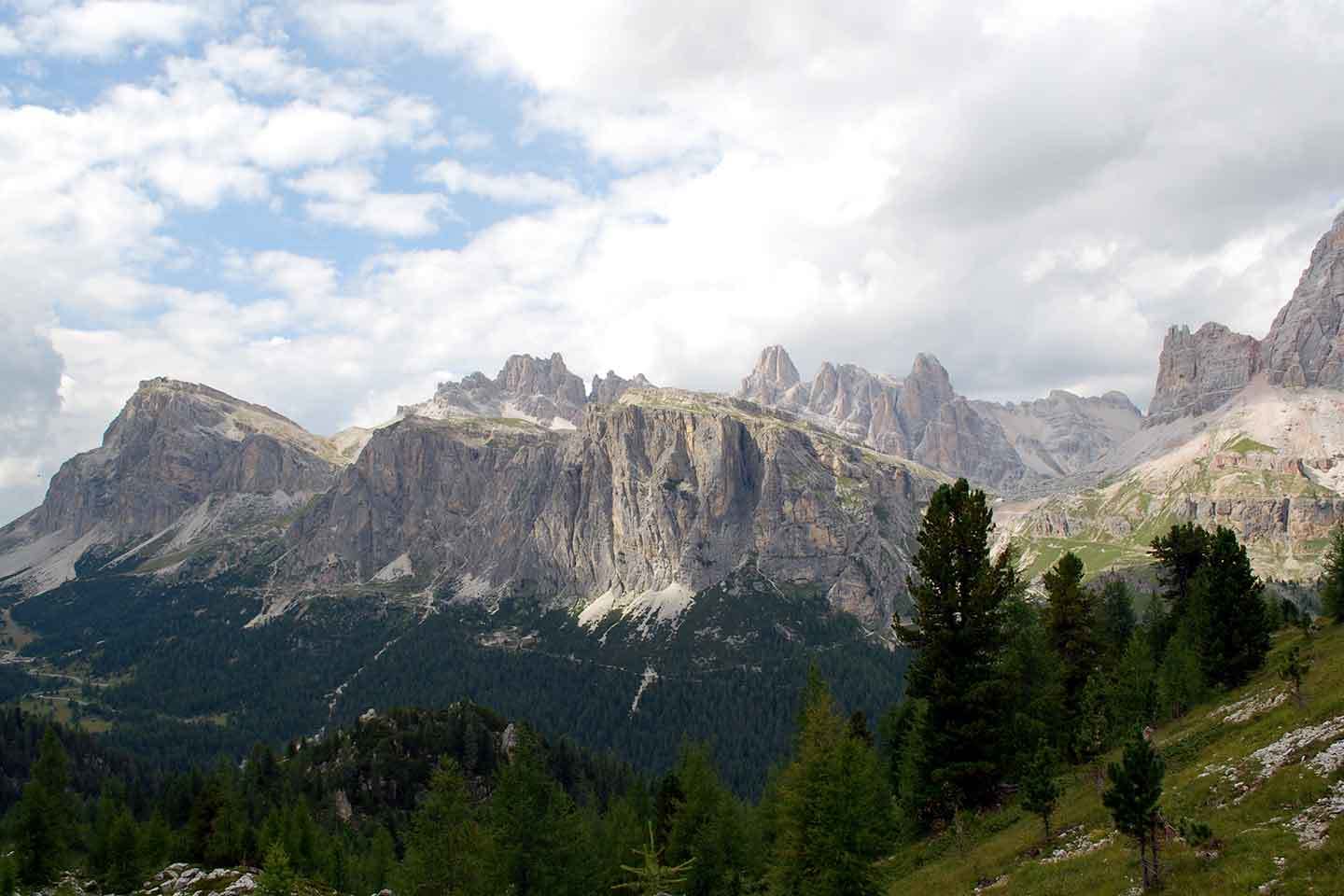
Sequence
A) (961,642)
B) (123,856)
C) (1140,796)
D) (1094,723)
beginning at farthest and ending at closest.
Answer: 1. (123,856)
2. (1094,723)
3. (961,642)
4. (1140,796)

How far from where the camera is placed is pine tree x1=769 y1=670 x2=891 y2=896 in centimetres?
3381

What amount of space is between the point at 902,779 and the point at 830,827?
3698 cm

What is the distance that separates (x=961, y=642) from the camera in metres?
46.1

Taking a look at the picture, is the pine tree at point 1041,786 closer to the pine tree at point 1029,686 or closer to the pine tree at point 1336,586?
the pine tree at point 1029,686

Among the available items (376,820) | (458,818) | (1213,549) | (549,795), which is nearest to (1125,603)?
(1213,549)

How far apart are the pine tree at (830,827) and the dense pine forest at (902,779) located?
0.10m

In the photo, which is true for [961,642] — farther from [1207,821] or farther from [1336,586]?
[1336,586]

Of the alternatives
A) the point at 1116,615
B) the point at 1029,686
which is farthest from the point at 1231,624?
the point at 1116,615

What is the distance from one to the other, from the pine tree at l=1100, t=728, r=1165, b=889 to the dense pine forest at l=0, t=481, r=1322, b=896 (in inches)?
2.6

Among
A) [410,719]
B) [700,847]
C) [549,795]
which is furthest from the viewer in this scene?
[410,719]

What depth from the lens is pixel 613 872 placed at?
2576 inches

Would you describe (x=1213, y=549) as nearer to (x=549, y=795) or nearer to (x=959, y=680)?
(x=959, y=680)

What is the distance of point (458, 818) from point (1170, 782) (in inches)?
1521

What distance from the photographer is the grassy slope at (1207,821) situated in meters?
23.2
